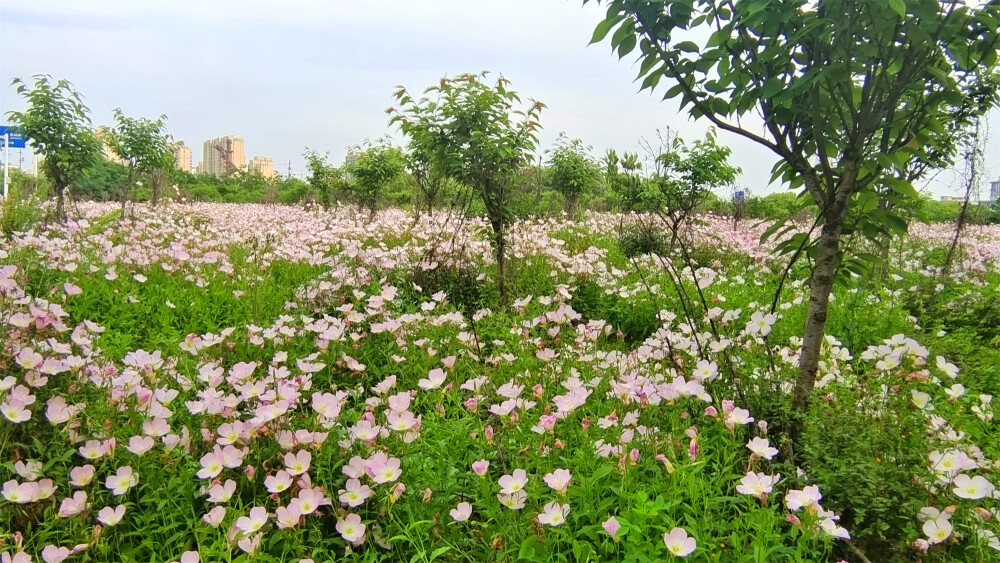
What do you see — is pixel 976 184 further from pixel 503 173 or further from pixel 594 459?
pixel 594 459

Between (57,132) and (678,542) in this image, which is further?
(57,132)

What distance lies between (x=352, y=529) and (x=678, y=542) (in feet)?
2.89

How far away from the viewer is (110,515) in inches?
63.2

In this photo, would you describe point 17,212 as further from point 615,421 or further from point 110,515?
point 615,421

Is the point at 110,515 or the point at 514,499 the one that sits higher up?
the point at 514,499

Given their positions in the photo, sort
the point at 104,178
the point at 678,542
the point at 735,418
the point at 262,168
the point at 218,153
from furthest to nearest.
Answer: the point at 218,153 → the point at 262,168 → the point at 104,178 → the point at 735,418 → the point at 678,542

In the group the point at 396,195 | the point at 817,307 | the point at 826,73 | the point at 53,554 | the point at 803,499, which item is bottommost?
the point at 53,554

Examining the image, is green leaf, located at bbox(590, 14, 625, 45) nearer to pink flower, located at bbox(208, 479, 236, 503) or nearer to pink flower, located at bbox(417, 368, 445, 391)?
pink flower, located at bbox(417, 368, 445, 391)

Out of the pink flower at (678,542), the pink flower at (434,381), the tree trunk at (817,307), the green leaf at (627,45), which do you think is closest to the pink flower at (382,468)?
the pink flower at (434,381)

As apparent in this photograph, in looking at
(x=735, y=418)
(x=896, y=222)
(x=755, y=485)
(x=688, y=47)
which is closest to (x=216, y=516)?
(x=755, y=485)

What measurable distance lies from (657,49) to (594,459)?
147cm

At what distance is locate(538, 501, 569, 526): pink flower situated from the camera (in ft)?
4.87

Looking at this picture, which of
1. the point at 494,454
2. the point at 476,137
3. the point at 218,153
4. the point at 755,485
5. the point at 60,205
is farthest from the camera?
the point at 218,153

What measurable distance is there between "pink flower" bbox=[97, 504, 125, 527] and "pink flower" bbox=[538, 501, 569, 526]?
1.16 meters
